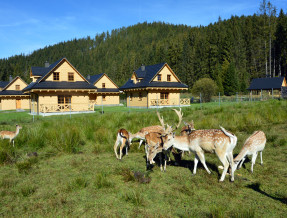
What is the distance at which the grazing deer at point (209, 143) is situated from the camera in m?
5.45

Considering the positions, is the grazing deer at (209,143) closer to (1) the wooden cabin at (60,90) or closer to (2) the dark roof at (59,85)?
(1) the wooden cabin at (60,90)

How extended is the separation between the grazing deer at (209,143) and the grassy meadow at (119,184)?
567 millimetres

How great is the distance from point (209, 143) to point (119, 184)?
263 centimetres

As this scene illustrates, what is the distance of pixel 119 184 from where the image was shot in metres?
5.55

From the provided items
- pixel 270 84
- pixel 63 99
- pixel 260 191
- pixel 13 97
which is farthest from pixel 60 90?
pixel 270 84

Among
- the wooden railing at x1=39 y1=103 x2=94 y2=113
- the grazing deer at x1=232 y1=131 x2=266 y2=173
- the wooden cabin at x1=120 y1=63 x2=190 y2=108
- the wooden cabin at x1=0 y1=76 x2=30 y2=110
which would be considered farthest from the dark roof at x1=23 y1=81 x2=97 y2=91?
the grazing deer at x1=232 y1=131 x2=266 y2=173

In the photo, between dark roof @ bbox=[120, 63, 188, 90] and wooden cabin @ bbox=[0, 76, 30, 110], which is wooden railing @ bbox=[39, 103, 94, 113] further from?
wooden cabin @ bbox=[0, 76, 30, 110]

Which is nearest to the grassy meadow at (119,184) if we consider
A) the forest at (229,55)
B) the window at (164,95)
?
the window at (164,95)

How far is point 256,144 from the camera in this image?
19.9 ft

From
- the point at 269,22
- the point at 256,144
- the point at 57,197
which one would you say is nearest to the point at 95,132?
the point at 57,197

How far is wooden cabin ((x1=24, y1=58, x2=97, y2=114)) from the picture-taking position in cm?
2488

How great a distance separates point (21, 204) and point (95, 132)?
5.57 metres

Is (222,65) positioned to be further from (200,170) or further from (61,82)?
(200,170)

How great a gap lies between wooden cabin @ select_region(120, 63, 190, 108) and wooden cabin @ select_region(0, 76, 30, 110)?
2010cm
